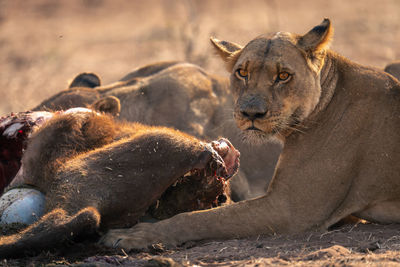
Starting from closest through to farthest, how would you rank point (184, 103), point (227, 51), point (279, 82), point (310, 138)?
1. point (279, 82)
2. point (310, 138)
3. point (227, 51)
4. point (184, 103)

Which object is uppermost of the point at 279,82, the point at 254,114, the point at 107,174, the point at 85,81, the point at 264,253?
the point at 85,81

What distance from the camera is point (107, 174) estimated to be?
12.4ft

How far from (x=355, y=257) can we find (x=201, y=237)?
0.98 m

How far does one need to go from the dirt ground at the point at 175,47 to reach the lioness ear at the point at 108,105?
1.04 m

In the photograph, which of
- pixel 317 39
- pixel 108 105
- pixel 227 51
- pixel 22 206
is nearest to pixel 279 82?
pixel 317 39

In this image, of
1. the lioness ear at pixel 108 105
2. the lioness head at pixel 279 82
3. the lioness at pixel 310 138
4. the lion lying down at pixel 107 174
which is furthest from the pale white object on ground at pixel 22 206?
the lioness head at pixel 279 82

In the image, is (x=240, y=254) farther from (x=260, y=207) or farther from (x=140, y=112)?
(x=140, y=112)

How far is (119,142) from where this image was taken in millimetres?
4027

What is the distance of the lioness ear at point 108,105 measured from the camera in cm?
498

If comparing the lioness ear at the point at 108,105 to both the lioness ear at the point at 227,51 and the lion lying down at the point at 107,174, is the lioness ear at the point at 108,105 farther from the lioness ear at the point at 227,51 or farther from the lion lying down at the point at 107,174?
the lioness ear at the point at 227,51

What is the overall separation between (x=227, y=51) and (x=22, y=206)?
1797 millimetres

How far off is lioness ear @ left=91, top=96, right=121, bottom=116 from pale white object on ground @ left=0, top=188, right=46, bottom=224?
1.16m

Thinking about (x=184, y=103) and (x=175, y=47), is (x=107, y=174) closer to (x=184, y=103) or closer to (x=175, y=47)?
(x=184, y=103)

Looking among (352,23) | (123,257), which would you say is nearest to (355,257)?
(123,257)
